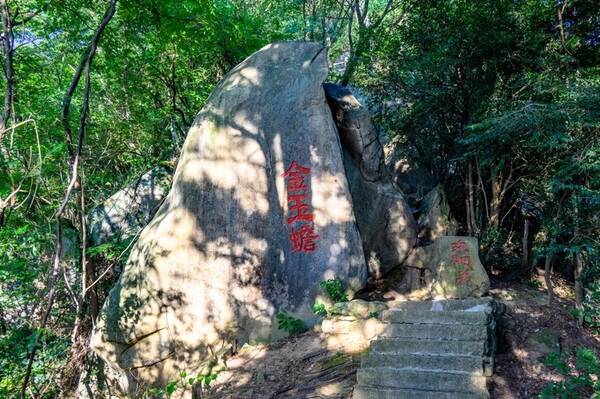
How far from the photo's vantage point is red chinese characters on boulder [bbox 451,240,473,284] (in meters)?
7.70

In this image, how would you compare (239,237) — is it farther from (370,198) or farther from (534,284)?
(534,284)

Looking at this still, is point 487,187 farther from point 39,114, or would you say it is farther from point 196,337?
point 39,114

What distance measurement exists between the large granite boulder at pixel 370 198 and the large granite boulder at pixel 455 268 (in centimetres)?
68

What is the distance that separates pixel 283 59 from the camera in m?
7.70

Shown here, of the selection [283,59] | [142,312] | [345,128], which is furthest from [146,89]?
[142,312]

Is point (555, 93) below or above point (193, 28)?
below

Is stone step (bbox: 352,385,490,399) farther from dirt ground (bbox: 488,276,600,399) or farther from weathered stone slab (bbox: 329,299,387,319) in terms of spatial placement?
weathered stone slab (bbox: 329,299,387,319)

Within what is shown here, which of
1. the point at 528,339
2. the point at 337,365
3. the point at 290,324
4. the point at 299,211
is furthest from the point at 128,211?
the point at 528,339

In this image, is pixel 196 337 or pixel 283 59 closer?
pixel 196 337

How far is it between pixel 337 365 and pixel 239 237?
263 centimetres

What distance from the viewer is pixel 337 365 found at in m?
5.35

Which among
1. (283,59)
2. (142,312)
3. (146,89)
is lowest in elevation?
(142,312)

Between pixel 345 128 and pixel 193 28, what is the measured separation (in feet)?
12.6

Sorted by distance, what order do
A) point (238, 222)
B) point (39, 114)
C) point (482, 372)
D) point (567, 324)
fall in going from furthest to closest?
point (39, 114) < point (238, 222) < point (567, 324) < point (482, 372)
